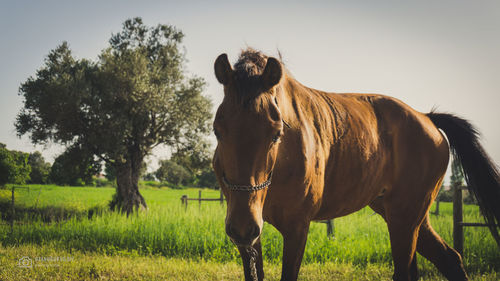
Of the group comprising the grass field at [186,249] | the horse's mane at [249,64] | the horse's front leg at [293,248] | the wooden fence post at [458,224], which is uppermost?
the horse's mane at [249,64]

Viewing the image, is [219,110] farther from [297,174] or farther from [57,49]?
[57,49]

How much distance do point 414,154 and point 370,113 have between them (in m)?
0.61

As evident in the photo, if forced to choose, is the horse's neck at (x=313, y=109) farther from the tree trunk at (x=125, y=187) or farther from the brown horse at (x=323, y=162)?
the tree trunk at (x=125, y=187)

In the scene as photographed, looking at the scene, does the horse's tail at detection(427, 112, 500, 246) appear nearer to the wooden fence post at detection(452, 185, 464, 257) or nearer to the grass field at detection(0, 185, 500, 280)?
the grass field at detection(0, 185, 500, 280)

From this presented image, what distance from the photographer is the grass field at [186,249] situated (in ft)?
16.8

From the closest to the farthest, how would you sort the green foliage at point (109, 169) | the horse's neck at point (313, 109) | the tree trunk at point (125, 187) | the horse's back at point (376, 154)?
Result: the horse's neck at point (313, 109)
the horse's back at point (376, 154)
the tree trunk at point (125, 187)
the green foliage at point (109, 169)

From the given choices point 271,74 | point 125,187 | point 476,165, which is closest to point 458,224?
point 476,165

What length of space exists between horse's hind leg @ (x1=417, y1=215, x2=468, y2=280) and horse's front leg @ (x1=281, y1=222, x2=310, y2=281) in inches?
76.0

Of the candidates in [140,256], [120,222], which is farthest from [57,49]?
[140,256]

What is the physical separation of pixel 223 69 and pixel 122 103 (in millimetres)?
16069

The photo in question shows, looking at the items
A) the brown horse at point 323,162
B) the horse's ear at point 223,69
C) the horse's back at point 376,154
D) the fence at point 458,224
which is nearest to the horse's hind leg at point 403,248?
the brown horse at point 323,162

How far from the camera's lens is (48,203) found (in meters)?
11.7

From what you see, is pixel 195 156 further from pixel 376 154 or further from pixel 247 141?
pixel 247 141

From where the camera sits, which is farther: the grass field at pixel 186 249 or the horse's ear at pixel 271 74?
the grass field at pixel 186 249
